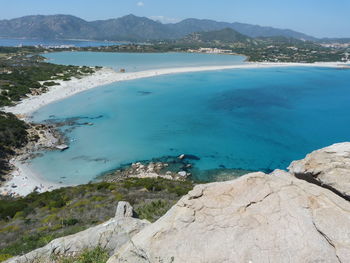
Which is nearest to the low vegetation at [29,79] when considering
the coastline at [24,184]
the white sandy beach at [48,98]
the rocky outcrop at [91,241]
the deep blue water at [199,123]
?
the white sandy beach at [48,98]

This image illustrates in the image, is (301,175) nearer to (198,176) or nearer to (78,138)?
(198,176)

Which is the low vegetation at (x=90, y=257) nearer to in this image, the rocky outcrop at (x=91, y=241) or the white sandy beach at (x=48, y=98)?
the rocky outcrop at (x=91, y=241)

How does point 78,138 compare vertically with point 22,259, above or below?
below

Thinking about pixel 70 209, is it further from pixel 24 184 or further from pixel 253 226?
pixel 253 226

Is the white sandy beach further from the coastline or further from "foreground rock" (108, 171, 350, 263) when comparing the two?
"foreground rock" (108, 171, 350, 263)

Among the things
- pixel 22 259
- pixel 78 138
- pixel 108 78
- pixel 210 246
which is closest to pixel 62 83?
pixel 108 78

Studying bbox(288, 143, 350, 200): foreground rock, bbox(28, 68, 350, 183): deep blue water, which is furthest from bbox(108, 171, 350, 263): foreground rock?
bbox(28, 68, 350, 183): deep blue water
